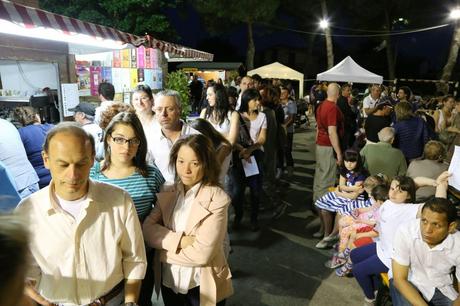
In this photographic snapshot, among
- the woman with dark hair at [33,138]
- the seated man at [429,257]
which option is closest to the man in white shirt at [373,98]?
the seated man at [429,257]

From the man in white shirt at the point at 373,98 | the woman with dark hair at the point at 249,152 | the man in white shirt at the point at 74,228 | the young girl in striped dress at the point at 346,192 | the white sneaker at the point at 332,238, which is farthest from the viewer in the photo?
the man in white shirt at the point at 373,98

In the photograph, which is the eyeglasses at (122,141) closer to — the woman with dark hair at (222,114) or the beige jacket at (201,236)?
the beige jacket at (201,236)

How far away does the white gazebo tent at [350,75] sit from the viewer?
37.1 ft

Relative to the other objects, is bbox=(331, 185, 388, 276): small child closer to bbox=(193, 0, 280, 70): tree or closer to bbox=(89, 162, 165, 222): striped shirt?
bbox=(89, 162, 165, 222): striped shirt

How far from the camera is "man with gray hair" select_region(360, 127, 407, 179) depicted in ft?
14.1

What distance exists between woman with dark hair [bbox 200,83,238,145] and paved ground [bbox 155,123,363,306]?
1.36 m

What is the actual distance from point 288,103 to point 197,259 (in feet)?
23.2

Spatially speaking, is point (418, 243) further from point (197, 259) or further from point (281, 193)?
point (281, 193)

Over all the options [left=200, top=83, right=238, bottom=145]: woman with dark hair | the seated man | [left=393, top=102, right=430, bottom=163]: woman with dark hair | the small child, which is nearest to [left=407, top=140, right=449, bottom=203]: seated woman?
the small child

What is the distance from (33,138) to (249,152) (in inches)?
97.1

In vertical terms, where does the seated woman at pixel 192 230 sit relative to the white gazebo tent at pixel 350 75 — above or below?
below

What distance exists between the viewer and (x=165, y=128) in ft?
10.2

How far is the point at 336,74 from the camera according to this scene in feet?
38.0

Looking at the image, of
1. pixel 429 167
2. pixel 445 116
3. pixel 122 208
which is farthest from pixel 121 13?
pixel 122 208
